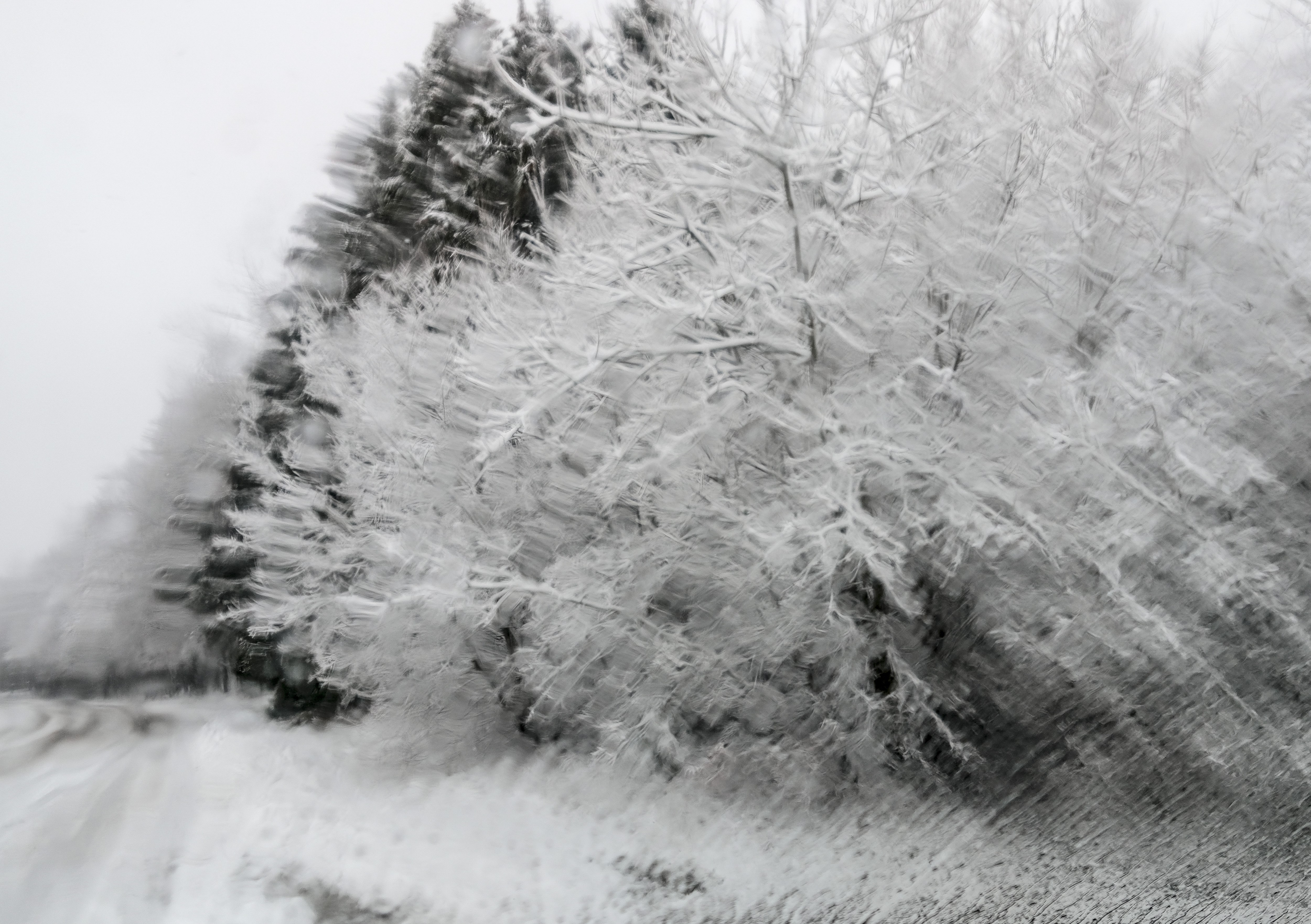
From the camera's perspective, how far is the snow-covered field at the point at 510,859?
7375mm

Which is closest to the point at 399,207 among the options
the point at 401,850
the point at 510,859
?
the point at 401,850

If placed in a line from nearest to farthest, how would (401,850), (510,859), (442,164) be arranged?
(510,859) < (401,850) < (442,164)

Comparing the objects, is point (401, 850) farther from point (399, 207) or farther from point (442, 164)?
point (442, 164)

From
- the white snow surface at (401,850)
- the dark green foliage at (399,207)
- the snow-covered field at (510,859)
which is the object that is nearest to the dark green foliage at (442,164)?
the dark green foliage at (399,207)

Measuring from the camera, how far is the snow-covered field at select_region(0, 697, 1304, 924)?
290 inches

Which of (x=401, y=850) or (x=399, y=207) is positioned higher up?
(x=399, y=207)

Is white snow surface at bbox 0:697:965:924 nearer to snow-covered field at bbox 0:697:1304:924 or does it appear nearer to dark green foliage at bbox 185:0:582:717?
snow-covered field at bbox 0:697:1304:924

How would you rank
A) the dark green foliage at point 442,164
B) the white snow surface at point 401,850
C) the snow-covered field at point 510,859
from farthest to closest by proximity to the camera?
1. the dark green foliage at point 442,164
2. the white snow surface at point 401,850
3. the snow-covered field at point 510,859

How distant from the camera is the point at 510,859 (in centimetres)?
966

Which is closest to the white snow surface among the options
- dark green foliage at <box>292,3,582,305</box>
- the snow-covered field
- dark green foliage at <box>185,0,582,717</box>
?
the snow-covered field

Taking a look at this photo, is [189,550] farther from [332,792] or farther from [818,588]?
[818,588]

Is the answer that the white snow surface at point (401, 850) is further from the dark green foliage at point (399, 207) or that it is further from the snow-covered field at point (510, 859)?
the dark green foliage at point (399, 207)

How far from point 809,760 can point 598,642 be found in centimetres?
236

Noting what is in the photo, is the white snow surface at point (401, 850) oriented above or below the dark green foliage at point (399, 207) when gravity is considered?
below
